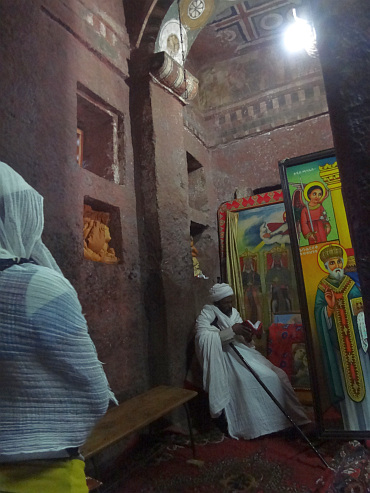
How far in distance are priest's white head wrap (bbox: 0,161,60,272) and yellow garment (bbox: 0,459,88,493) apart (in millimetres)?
571

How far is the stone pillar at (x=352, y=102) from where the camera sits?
81 cm

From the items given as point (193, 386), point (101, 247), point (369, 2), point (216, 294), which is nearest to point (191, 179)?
point (216, 294)

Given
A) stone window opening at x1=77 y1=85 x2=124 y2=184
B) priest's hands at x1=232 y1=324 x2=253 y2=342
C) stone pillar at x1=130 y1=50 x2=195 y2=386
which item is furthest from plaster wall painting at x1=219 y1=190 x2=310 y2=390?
stone window opening at x1=77 y1=85 x2=124 y2=184

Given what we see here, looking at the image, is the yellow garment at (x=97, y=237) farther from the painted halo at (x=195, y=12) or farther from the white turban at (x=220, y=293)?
the painted halo at (x=195, y=12)

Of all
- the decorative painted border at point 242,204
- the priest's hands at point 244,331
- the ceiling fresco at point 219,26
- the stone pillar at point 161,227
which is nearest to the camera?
the stone pillar at point 161,227

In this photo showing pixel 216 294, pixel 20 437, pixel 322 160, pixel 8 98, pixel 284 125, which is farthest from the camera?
pixel 284 125

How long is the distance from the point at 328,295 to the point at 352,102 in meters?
2.04

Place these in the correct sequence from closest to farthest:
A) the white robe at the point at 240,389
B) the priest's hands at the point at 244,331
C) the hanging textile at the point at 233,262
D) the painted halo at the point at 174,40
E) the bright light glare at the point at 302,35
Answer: the white robe at the point at 240,389 < the priest's hands at the point at 244,331 < the painted halo at the point at 174,40 < the bright light glare at the point at 302,35 < the hanging textile at the point at 233,262

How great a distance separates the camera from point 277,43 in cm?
561

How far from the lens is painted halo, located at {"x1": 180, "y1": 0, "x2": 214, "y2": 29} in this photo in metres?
4.14

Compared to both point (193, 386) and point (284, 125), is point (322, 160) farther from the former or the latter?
point (284, 125)

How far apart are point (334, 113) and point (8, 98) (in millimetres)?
2147

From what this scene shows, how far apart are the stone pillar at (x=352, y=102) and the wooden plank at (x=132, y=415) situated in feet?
5.46

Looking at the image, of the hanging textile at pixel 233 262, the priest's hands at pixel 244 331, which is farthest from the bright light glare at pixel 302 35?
the priest's hands at pixel 244 331
